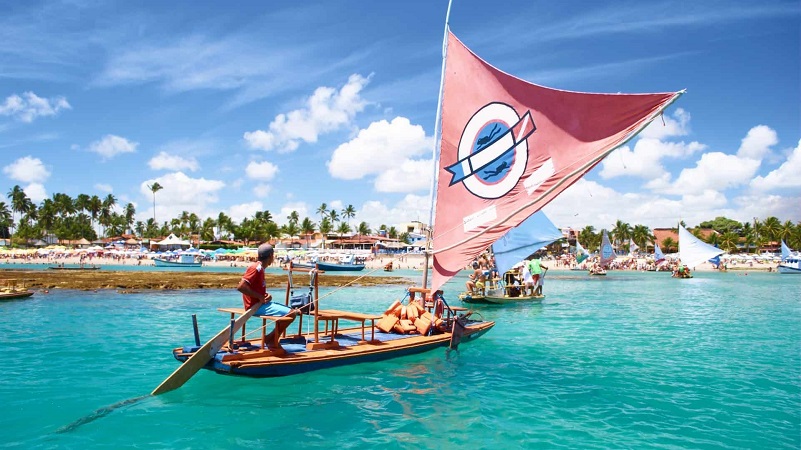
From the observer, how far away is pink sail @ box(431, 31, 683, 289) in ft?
37.5

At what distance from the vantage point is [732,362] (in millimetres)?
16734

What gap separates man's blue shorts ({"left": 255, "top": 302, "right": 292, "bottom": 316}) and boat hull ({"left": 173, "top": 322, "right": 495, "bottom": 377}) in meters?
0.97

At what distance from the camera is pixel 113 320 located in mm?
25062

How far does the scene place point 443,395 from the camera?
12.4 meters

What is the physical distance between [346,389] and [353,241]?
140m

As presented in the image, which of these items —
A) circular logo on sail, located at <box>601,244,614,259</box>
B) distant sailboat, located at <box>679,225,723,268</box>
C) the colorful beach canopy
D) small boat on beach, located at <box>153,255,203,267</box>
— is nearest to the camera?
the colorful beach canopy

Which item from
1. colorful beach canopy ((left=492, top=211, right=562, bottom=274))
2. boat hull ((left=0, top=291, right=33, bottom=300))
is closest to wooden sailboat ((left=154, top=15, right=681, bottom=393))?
colorful beach canopy ((left=492, top=211, right=562, bottom=274))

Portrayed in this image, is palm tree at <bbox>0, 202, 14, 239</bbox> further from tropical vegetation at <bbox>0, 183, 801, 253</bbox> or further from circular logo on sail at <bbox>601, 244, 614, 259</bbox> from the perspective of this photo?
circular logo on sail at <bbox>601, 244, 614, 259</bbox>

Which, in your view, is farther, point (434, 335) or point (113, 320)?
point (113, 320)

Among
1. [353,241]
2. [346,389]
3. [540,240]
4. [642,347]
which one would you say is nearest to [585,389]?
[346,389]

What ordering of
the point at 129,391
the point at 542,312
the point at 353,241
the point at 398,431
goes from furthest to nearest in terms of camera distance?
the point at 353,241, the point at 542,312, the point at 129,391, the point at 398,431

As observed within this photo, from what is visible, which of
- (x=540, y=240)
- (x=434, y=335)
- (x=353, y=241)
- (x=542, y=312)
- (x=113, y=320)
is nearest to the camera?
(x=434, y=335)

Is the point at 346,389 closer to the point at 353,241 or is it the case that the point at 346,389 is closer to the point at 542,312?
the point at 542,312

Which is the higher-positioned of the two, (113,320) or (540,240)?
(540,240)
